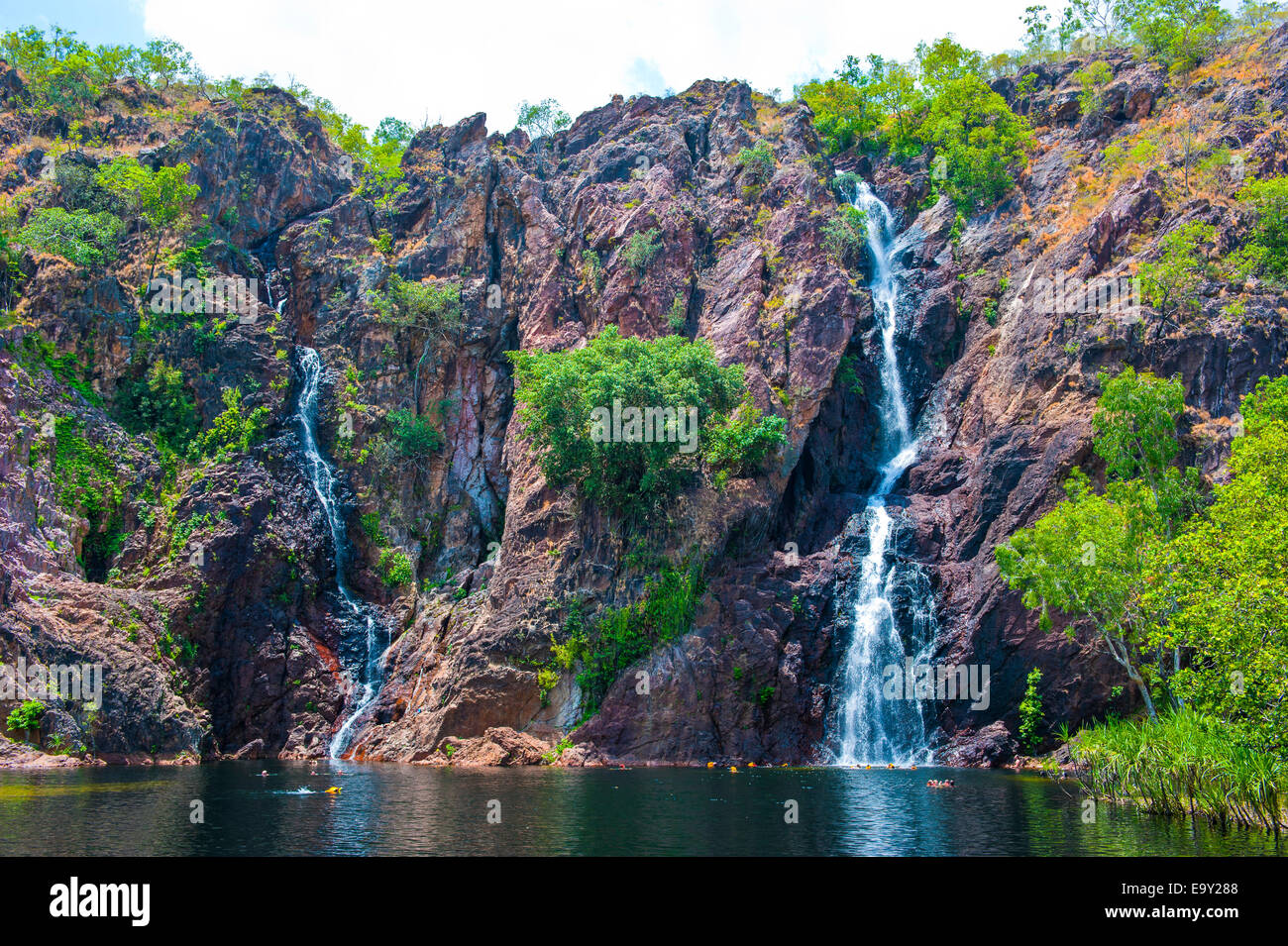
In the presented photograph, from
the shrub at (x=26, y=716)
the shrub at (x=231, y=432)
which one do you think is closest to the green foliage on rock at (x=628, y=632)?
the shrub at (x=26, y=716)

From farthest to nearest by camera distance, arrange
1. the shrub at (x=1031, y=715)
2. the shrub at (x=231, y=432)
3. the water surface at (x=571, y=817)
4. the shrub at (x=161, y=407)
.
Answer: the shrub at (x=161, y=407) < the shrub at (x=231, y=432) < the shrub at (x=1031, y=715) < the water surface at (x=571, y=817)

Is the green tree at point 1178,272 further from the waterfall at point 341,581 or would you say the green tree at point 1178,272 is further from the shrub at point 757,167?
the waterfall at point 341,581

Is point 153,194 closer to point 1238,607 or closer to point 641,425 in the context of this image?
point 641,425

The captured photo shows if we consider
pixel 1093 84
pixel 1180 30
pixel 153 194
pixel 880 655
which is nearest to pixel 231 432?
pixel 153 194

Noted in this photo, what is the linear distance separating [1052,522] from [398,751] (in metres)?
29.8

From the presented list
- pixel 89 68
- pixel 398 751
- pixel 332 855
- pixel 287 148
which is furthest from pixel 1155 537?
pixel 89 68

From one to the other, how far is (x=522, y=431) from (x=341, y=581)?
1306cm

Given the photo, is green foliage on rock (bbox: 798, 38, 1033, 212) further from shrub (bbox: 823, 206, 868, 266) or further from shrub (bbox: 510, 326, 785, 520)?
shrub (bbox: 510, 326, 785, 520)

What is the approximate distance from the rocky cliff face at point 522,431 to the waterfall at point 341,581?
707 mm

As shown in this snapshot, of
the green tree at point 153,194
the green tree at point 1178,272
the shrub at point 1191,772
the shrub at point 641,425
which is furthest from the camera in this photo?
the green tree at point 153,194

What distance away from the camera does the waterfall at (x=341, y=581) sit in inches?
1810

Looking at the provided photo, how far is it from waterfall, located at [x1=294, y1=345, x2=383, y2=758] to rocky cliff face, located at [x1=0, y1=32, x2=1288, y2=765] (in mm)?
707
